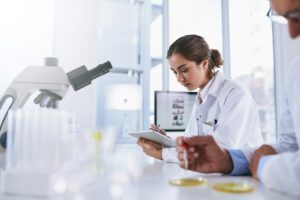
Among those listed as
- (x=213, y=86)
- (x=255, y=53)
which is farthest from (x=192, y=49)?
(x=255, y=53)

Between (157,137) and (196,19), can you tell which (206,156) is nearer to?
(157,137)

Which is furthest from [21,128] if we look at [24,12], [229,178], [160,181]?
[24,12]

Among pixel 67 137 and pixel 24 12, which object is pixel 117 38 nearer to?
pixel 24 12

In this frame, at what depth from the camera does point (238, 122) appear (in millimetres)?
1245

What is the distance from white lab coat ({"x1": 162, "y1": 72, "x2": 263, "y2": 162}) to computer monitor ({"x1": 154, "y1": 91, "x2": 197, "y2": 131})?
25.7 inches

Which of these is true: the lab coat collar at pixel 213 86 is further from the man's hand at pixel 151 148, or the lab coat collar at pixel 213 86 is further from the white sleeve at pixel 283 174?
the white sleeve at pixel 283 174

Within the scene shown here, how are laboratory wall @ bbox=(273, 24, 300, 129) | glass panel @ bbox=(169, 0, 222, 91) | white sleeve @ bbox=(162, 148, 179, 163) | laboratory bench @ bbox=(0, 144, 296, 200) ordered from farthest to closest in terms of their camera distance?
glass panel @ bbox=(169, 0, 222, 91)
laboratory wall @ bbox=(273, 24, 300, 129)
white sleeve @ bbox=(162, 148, 179, 163)
laboratory bench @ bbox=(0, 144, 296, 200)

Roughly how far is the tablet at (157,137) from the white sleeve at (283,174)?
0.60 meters

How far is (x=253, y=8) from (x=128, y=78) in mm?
1572

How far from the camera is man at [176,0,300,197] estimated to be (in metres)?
0.60

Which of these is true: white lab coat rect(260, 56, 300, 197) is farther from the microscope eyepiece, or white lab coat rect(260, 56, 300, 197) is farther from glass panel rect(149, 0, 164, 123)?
glass panel rect(149, 0, 164, 123)

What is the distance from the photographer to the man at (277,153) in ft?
1.97

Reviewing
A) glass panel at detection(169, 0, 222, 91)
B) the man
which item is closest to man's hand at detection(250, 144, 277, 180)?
the man

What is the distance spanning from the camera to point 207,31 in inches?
122
